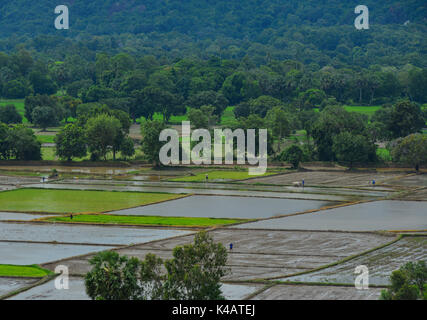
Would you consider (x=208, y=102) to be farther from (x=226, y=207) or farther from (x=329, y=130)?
(x=226, y=207)

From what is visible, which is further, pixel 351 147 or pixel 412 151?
pixel 351 147

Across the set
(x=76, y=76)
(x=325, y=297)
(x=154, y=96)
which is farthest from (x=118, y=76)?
(x=325, y=297)

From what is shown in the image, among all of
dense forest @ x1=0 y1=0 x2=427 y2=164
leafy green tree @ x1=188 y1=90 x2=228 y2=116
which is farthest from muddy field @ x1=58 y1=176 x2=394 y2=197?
leafy green tree @ x1=188 y1=90 x2=228 y2=116

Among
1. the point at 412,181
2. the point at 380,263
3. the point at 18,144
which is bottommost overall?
the point at 380,263

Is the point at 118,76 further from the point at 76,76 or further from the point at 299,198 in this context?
the point at 299,198

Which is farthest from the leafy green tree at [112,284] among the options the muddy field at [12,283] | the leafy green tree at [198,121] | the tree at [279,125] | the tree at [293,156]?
the leafy green tree at [198,121]

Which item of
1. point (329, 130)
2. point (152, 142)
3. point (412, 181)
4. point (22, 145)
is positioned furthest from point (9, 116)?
point (412, 181)

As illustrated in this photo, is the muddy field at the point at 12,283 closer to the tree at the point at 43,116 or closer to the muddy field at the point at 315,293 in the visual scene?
the muddy field at the point at 315,293
